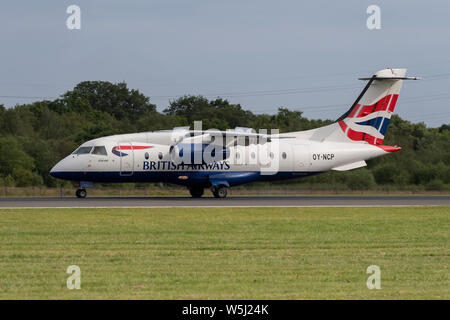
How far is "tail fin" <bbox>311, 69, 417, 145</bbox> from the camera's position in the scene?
45.9 meters

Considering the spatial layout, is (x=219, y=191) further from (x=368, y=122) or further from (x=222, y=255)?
(x=222, y=255)

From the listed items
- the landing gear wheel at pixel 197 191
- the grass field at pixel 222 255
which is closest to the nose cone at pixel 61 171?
the landing gear wheel at pixel 197 191

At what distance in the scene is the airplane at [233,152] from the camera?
1650 inches

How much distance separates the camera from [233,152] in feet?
145

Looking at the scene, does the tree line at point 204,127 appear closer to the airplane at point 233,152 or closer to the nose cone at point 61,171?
the airplane at point 233,152

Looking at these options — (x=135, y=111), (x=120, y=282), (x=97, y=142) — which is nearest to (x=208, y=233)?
(x=120, y=282)

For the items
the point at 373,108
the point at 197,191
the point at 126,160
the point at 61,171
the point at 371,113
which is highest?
the point at 373,108

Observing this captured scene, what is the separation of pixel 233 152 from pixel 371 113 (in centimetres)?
995

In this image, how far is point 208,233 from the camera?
Result: 23078mm

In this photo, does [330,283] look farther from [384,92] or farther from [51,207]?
[384,92]

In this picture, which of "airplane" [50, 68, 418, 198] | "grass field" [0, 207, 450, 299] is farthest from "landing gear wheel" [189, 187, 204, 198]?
"grass field" [0, 207, 450, 299]

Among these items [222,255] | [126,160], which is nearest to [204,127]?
[126,160]
